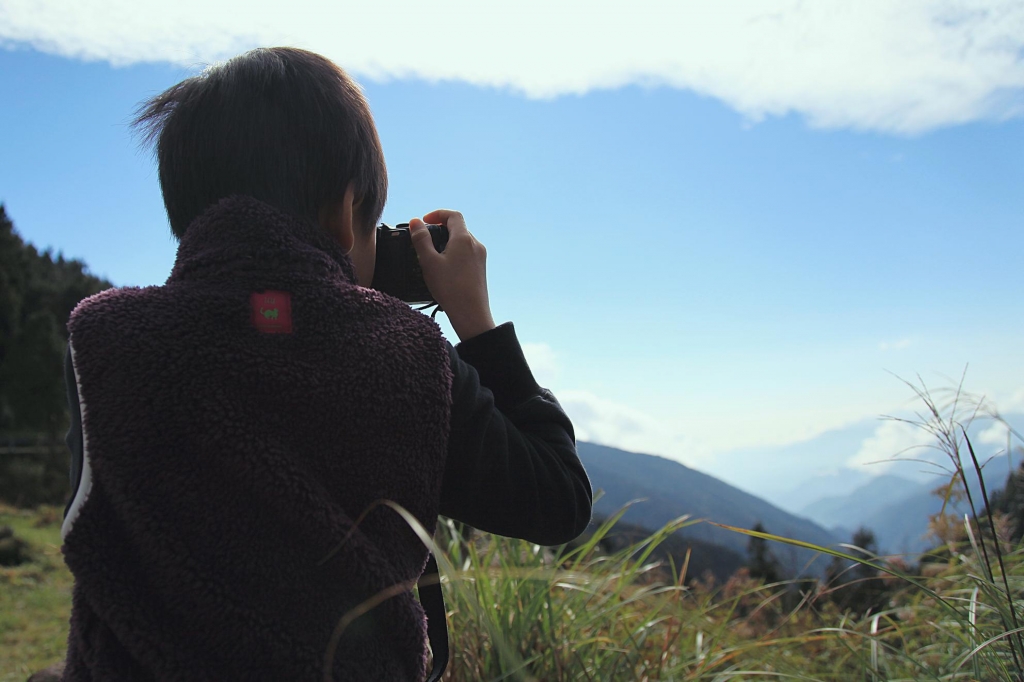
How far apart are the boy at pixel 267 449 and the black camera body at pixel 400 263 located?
15 cm

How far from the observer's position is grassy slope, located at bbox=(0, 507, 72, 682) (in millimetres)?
4162

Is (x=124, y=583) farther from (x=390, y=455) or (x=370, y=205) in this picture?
(x=370, y=205)

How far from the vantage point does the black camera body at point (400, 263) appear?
1079 mm

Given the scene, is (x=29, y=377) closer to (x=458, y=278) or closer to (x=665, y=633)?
(x=665, y=633)

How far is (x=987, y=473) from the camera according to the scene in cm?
176

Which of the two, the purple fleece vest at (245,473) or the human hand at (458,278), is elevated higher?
the human hand at (458,278)

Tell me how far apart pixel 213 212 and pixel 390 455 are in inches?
15.2

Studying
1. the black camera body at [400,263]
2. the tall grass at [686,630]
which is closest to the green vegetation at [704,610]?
the tall grass at [686,630]

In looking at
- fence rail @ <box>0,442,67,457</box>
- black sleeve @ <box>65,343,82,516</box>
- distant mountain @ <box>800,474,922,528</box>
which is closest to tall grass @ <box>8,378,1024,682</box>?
black sleeve @ <box>65,343,82,516</box>

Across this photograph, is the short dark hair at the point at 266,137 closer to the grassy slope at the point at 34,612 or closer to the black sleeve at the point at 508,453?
the black sleeve at the point at 508,453

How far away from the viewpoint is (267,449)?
75cm

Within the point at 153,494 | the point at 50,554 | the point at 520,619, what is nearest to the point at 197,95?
the point at 153,494

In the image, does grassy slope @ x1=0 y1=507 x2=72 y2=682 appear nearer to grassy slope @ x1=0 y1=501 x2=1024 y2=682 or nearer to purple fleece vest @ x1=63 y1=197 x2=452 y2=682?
grassy slope @ x1=0 y1=501 x2=1024 y2=682

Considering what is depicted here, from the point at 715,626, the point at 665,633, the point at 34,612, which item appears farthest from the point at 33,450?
the point at 715,626
